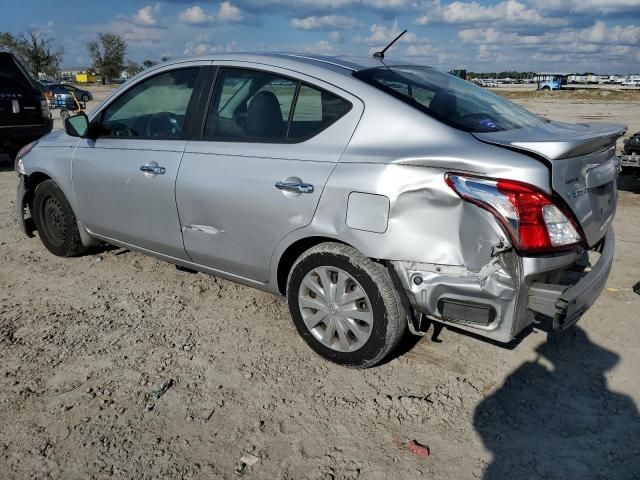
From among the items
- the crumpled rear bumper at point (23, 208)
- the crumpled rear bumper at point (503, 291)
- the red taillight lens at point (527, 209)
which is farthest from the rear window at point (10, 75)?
the red taillight lens at point (527, 209)

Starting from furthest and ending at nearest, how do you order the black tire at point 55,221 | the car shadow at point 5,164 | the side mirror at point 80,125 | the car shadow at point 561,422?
the car shadow at point 5,164
the black tire at point 55,221
the side mirror at point 80,125
the car shadow at point 561,422

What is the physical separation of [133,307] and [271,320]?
1064mm

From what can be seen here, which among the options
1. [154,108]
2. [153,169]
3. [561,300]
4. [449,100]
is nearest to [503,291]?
[561,300]

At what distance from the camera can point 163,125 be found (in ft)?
12.9

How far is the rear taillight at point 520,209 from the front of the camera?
251 cm

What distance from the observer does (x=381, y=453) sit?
2574 millimetres

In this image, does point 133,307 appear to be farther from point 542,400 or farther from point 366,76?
point 542,400

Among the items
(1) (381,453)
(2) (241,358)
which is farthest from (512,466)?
(2) (241,358)

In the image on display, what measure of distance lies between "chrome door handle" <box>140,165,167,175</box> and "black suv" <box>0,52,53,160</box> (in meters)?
6.98

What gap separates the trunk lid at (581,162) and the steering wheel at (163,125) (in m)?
2.07

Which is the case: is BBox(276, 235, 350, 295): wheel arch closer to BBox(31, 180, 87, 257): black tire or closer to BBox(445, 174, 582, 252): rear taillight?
BBox(445, 174, 582, 252): rear taillight

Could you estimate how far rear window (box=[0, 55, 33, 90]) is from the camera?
30.5 feet

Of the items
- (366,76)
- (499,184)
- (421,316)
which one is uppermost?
(366,76)

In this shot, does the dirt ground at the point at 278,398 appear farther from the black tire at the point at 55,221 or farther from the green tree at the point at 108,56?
the green tree at the point at 108,56
